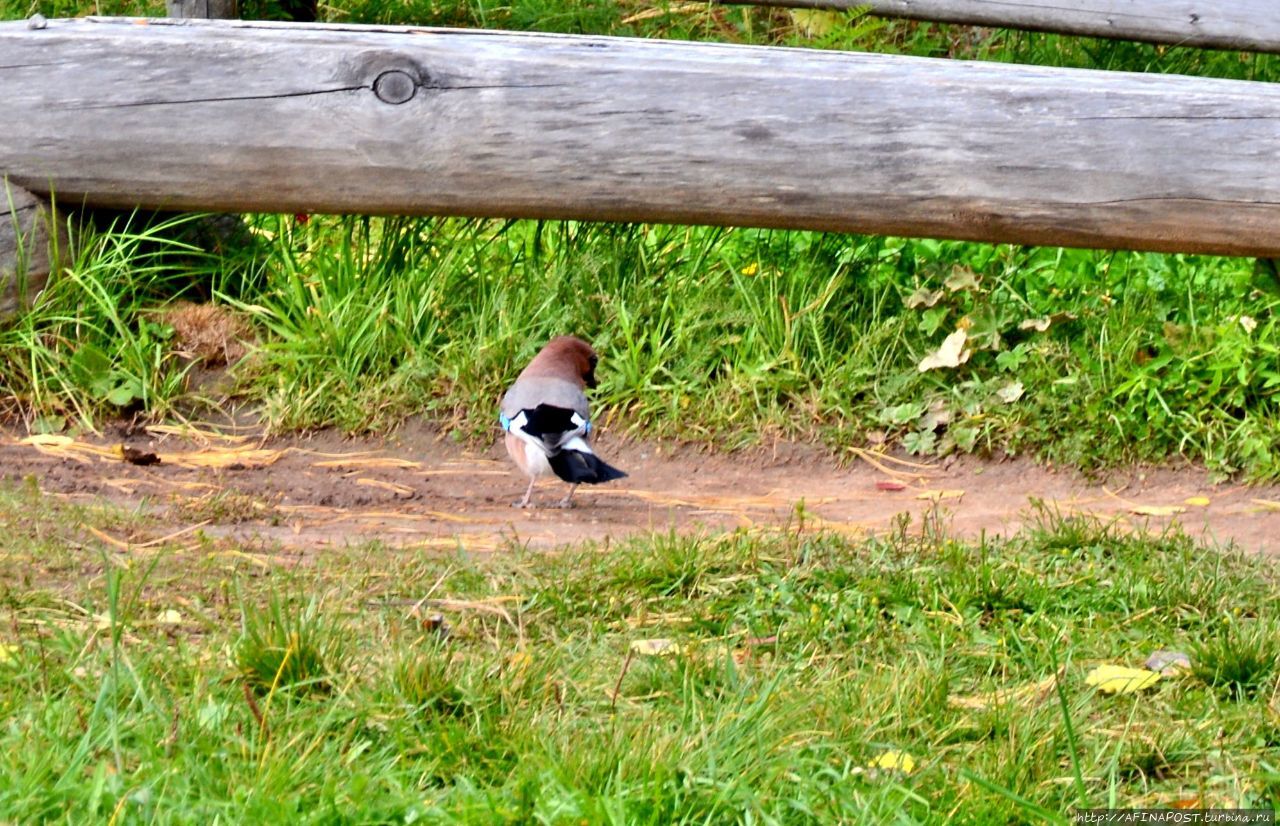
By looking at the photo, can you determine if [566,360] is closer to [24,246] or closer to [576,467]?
[576,467]

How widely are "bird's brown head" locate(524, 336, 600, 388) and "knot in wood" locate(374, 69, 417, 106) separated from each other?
101cm

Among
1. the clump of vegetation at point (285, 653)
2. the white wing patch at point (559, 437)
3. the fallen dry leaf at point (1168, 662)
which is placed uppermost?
the clump of vegetation at point (285, 653)

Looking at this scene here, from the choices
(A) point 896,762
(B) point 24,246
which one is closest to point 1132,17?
(B) point 24,246

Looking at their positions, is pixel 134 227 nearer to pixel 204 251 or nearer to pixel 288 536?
pixel 204 251

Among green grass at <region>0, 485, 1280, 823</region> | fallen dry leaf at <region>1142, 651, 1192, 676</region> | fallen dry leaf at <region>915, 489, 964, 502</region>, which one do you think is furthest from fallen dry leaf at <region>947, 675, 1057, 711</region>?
fallen dry leaf at <region>915, 489, 964, 502</region>

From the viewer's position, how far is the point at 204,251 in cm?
593

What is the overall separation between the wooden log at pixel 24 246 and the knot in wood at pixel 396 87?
1409mm

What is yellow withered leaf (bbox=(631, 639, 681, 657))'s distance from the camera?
10.5ft

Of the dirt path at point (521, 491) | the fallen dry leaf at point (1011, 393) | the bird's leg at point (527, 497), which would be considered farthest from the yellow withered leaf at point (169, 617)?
the fallen dry leaf at point (1011, 393)

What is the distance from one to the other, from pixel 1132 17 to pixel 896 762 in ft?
19.4

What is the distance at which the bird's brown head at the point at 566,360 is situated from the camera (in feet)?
16.5

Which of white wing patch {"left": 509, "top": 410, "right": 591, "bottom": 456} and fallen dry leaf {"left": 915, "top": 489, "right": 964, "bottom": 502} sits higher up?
white wing patch {"left": 509, "top": 410, "right": 591, "bottom": 456}

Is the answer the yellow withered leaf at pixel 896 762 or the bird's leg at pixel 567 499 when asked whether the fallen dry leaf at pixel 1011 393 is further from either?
the yellow withered leaf at pixel 896 762

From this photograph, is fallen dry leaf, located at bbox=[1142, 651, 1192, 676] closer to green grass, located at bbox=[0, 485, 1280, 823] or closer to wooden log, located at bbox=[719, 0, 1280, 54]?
green grass, located at bbox=[0, 485, 1280, 823]
